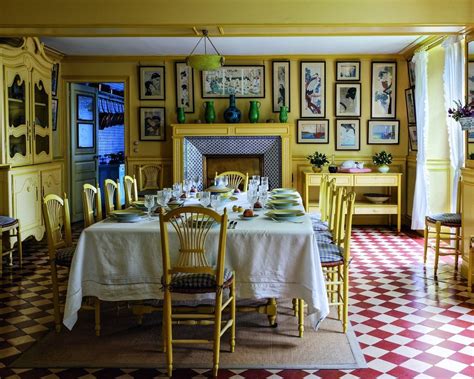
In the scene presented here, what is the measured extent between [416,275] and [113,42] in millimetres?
4829

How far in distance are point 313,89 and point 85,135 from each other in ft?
12.4

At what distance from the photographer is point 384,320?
4.38m

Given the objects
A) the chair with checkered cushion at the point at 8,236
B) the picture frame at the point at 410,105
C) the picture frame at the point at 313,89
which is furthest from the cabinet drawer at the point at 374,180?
the chair with checkered cushion at the point at 8,236

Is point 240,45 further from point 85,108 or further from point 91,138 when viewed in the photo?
point 91,138

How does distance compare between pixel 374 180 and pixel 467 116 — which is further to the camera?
pixel 374 180

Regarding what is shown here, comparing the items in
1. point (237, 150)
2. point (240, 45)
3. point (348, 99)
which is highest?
point (240, 45)

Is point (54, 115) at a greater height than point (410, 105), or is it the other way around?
point (410, 105)

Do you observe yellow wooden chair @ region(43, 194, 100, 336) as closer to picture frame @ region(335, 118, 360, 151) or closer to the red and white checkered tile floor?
the red and white checkered tile floor

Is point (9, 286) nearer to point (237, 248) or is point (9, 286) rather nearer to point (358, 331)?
point (237, 248)

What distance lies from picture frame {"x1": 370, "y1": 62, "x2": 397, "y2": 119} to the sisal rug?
16.6ft

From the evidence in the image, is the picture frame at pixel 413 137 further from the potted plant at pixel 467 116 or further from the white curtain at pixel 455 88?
the potted plant at pixel 467 116

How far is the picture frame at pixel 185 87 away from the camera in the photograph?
8.78 metres

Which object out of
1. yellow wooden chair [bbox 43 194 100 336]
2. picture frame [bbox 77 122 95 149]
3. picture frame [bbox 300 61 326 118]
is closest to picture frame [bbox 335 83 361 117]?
picture frame [bbox 300 61 326 118]

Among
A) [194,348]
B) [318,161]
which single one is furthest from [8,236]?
[318,161]
